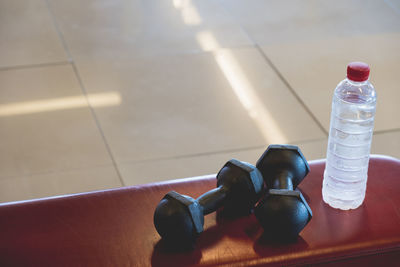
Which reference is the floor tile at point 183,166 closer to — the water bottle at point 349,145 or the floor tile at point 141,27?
the floor tile at point 141,27

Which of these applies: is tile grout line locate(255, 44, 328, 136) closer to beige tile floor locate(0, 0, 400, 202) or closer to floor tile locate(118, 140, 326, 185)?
beige tile floor locate(0, 0, 400, 202)

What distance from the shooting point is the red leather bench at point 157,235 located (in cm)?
110

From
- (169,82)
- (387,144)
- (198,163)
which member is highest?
(169,82)

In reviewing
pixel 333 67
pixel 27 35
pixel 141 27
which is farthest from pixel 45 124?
pixel 333 67

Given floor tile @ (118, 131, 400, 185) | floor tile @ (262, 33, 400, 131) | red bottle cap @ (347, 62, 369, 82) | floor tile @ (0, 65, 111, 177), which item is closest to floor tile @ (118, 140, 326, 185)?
floor tile @ (118, 131, 400, 185)

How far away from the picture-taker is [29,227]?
3.86 ft

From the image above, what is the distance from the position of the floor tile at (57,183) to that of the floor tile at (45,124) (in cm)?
4

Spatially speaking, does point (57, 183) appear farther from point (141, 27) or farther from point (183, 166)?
point (141, 27)

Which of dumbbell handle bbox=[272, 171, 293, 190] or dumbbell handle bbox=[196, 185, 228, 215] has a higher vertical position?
dumbbell handle bbox=[196, 185, 228, 215]

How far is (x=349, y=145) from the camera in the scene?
1.28 meters

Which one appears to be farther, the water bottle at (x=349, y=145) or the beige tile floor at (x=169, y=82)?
the beige tile floor at (x=169, y=82)

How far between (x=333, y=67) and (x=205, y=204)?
1.88m

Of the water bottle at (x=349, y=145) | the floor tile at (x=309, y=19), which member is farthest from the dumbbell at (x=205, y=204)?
the floor tile at (x=309, y=19)

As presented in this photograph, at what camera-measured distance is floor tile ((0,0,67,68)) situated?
2891 millimetres
